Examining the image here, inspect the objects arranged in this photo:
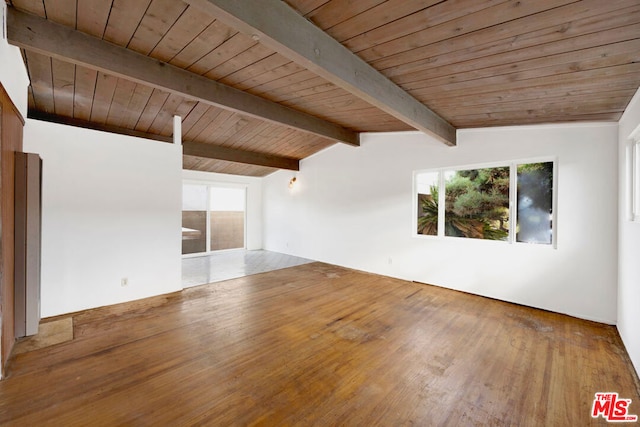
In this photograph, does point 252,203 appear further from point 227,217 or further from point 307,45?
point 307,45

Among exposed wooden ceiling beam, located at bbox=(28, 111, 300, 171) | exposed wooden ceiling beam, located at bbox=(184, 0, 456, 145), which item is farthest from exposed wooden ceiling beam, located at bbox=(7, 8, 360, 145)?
exposed wooden ceiling beam, located at bbox=(28, 111, 300, 171)

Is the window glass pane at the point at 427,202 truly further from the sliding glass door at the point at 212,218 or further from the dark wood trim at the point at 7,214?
the sliding glass door at the point at 212,218

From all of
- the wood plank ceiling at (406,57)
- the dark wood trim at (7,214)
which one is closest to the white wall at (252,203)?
the wood plank ceiling at (406,57)

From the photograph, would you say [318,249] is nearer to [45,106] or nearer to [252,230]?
[252,230]

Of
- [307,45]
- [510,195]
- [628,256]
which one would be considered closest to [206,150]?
[307,45]

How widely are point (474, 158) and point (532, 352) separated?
271 centimetres

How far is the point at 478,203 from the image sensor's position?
4.28m

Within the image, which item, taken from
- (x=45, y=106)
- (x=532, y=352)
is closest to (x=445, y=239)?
(x=532, y=352)

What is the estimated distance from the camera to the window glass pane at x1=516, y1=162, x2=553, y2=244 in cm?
362

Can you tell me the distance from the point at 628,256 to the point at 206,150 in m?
6.28

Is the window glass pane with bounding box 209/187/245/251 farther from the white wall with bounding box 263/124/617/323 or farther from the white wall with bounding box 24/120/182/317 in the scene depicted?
the white wall with bounding box 24/120/182/317

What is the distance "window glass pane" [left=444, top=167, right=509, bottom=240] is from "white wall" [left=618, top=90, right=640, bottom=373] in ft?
3.81

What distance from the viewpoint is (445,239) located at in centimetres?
459

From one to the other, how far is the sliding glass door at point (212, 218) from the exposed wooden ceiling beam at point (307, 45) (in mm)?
6056
